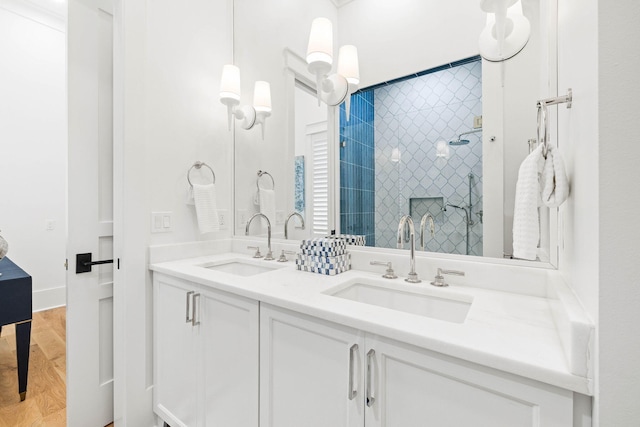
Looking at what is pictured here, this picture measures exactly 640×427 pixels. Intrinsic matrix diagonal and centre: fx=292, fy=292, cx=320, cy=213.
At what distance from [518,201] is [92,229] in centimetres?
188

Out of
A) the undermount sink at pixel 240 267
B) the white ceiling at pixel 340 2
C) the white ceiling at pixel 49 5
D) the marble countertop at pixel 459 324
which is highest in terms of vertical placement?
the white ceiling at pixel 49 5

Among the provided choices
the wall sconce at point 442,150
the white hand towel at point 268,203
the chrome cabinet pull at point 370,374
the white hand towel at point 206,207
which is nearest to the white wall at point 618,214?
the chrome cabinet pull at point 370,374

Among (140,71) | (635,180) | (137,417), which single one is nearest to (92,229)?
(140,71)

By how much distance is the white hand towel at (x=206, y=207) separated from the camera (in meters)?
1.73

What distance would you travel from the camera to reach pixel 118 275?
1501 millimetres

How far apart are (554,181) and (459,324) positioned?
0.43 meters

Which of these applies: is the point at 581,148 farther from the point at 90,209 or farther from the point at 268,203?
the point at 90,209

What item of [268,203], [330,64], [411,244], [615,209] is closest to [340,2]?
[330,64]

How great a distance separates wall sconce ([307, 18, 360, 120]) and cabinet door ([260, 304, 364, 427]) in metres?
1.09

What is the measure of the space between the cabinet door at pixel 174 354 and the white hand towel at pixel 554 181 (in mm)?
1359

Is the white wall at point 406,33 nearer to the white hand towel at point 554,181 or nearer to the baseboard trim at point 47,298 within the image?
the white hand towel at point 554,181

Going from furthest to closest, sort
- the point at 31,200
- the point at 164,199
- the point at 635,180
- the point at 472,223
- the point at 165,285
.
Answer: the point at 31,200 → the point at 164,199 → the point at 165,285 → the point at 472,223 → the point at 635,180

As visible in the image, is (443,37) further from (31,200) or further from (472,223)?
(31,200)

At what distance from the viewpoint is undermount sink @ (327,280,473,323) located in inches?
40.9
